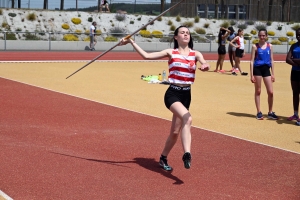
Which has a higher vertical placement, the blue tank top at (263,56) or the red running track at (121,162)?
the blue tank top at (263,56)

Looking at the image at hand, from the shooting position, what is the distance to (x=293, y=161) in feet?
30.7

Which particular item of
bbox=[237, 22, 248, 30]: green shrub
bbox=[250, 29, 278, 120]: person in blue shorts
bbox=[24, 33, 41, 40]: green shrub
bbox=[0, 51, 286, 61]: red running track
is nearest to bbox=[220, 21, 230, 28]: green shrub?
bbox=[237, 22, 248, 30]: green shrub

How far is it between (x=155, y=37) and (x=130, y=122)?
116 ft

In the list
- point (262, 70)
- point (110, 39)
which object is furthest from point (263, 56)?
point (110, 39)

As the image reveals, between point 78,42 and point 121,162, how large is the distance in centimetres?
3381

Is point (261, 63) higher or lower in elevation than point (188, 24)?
lower

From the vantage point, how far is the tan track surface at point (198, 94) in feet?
40.0

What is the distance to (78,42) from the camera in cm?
4197

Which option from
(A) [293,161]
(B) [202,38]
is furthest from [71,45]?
(A) [293,161]

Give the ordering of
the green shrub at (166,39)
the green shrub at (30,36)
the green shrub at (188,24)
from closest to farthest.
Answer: the green shrub at (30,36), the green shrub at (166,39), the green shrub at (188,24)

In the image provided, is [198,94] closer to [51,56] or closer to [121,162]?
[121,162]

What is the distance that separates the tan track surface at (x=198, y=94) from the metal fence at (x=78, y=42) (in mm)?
14167

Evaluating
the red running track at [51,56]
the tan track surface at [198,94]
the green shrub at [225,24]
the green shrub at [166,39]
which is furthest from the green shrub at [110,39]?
the tan track surface at [198,94]

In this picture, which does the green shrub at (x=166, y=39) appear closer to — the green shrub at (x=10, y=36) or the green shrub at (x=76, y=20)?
the green shrub at (x=76, y=20)
